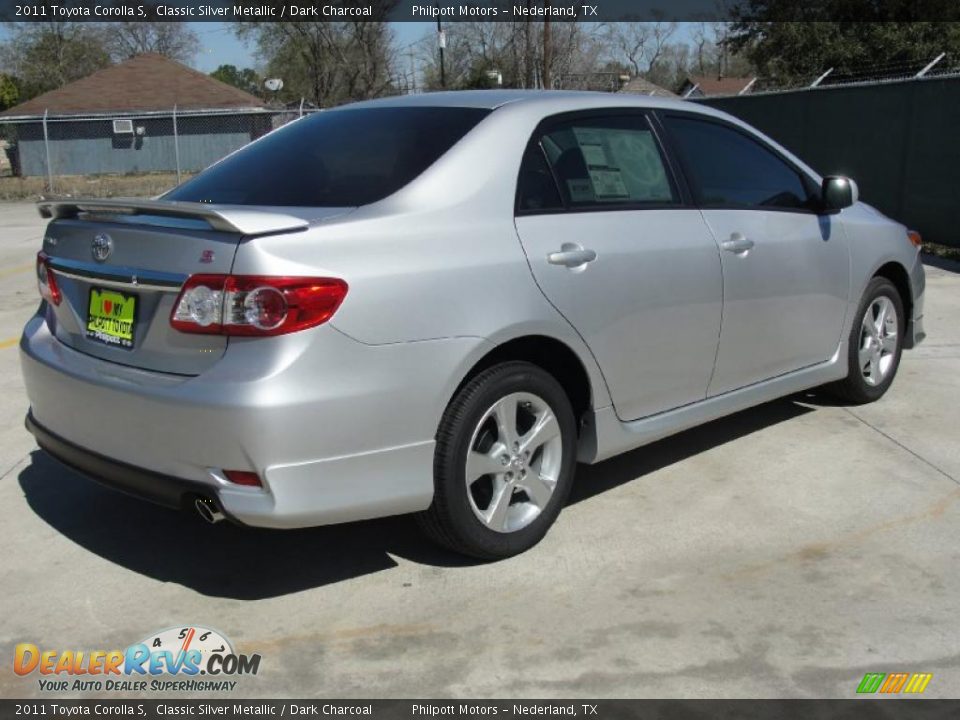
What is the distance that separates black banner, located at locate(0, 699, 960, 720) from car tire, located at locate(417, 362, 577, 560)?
770 millimetres

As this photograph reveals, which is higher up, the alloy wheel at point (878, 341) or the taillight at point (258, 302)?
the taillight at point (258, 302)

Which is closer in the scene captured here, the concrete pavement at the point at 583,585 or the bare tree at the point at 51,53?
the concrete pavement at the point at 583,585

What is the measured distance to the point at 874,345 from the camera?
5.70 m

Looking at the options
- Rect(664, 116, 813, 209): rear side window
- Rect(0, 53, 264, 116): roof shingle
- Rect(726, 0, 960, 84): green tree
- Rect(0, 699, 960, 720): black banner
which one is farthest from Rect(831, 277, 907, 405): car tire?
Rect(0, 53, 264, 116): roof shingle

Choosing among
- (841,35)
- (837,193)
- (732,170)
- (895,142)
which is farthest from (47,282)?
(841,35)

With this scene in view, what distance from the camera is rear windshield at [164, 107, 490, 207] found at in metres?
3.69

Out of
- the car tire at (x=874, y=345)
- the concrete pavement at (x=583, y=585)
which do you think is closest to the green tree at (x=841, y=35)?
the car tire at (x=874, y=345)

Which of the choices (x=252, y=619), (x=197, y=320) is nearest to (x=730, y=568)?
(x=252, y=619)

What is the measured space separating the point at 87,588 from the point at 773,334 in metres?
3.15

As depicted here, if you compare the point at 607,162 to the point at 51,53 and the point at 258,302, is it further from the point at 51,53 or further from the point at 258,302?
the point at 51,53

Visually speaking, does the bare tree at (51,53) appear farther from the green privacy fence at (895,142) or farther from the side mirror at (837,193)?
the side mirror at (837,193)

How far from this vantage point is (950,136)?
11.7m

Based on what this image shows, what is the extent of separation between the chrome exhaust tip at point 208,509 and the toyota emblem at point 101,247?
0.91 metres

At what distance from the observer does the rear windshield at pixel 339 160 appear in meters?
3.69
